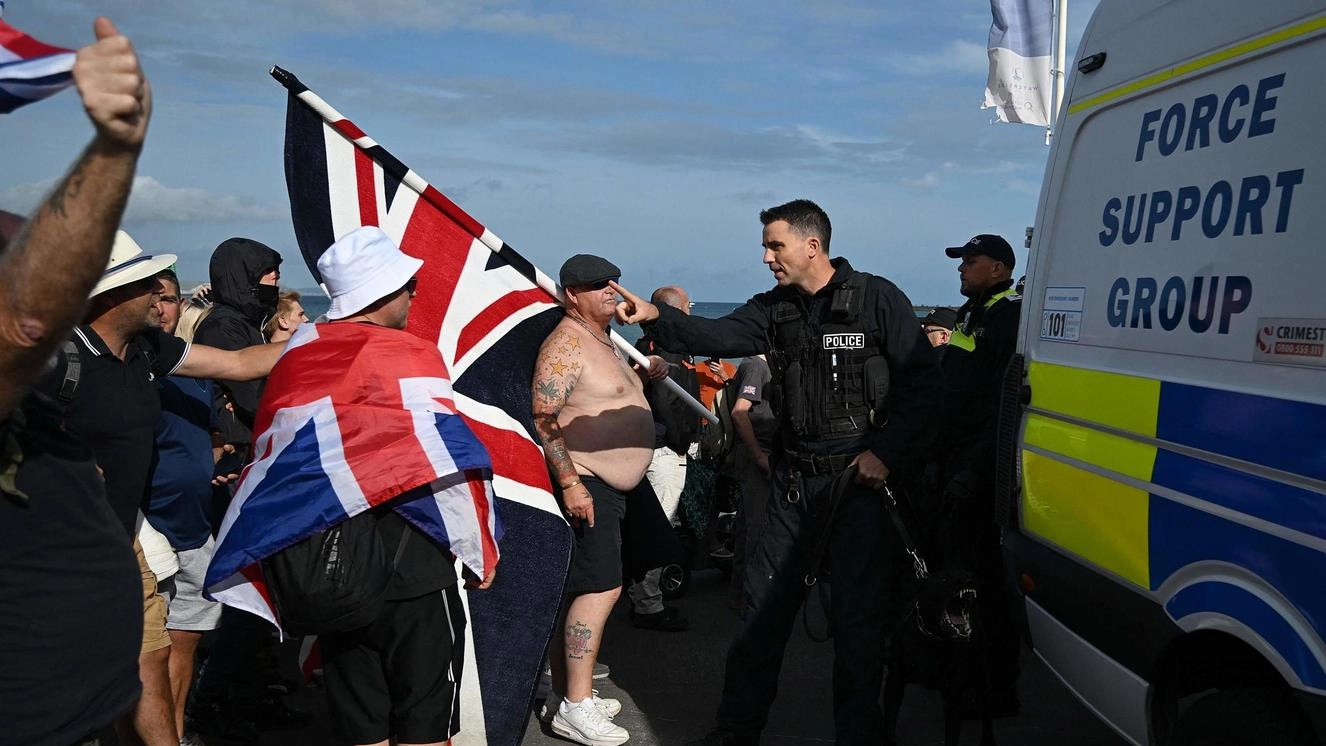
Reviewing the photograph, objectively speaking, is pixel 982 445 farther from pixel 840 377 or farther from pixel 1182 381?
pixel 1182 381

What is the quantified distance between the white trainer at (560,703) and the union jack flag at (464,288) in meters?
1.02

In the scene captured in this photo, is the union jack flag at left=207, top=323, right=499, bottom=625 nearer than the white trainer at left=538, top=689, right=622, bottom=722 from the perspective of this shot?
Yes

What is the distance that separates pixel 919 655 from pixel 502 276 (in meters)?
2.18

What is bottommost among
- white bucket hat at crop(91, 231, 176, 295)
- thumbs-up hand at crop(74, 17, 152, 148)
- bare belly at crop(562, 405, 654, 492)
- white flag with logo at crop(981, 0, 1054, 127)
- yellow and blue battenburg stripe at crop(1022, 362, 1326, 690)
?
bare belly at crop(562, 405, 654, 492)

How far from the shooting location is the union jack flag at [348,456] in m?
2.90

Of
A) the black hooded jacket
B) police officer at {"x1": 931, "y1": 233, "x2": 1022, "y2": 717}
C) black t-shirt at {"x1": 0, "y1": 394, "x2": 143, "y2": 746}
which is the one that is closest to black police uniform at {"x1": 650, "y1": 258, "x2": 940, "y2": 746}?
police officer at {"x1": 931, "y1": 233, "x2": 1022, "y2": 717}

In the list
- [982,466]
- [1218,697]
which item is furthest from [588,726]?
[1218,697]

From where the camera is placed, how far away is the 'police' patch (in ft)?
13.9

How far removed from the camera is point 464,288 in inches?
169

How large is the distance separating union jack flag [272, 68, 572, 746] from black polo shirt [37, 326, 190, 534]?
0.93 metres

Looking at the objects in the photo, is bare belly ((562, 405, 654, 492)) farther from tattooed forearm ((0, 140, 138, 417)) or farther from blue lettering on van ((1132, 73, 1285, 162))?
tattooed forearm ((0, 140, 138, 417))

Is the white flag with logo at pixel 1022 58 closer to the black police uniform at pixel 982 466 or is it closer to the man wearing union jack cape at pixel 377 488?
the black police uniform at pixel 982 466

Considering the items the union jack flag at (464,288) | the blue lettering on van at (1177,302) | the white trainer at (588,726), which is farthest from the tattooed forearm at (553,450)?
the blue lettering on van at (1177,302)

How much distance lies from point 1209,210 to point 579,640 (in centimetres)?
303
